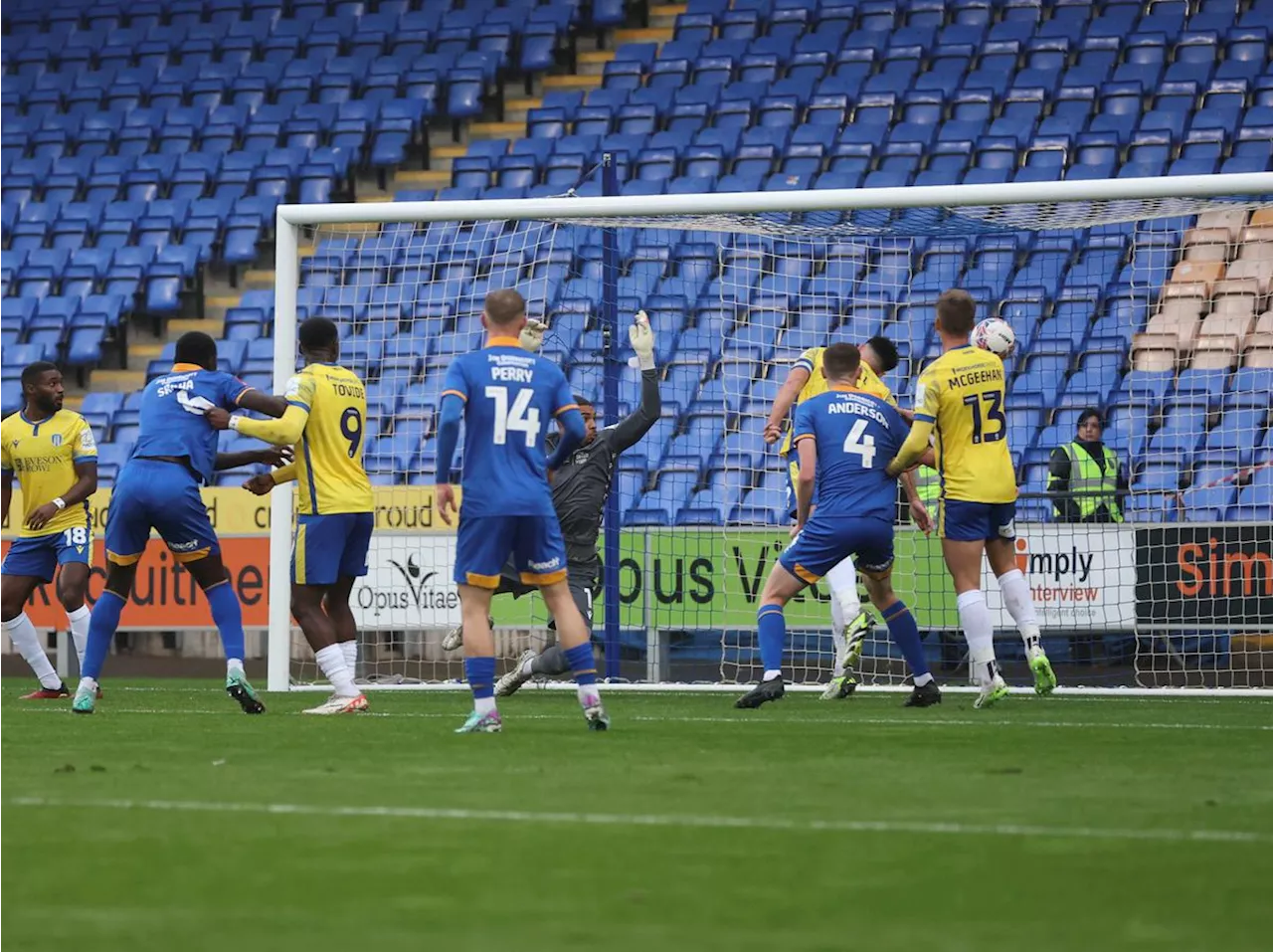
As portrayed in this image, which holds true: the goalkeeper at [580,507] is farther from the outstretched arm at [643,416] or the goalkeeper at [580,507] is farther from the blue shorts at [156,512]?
the blue shorts at [156,512]

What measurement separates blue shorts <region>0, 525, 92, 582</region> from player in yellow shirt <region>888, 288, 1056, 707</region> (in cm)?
530

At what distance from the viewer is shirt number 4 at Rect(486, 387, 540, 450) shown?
342 inches

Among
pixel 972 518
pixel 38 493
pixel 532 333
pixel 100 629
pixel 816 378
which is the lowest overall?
pixel 100 629

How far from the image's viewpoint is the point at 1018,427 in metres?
15.4

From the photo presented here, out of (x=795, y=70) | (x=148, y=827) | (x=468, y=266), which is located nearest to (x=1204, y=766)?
(x=148, y=827)

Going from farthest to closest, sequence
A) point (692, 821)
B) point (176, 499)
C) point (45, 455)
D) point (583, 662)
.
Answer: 1. point (45, 455)
2. point (176, 499)
3. point (583, 662)
4. point (692, 821)

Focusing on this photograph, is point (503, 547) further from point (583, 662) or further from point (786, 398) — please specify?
point (786, 398)

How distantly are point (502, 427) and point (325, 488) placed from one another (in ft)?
6.19

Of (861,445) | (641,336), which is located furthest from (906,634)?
(641,336)

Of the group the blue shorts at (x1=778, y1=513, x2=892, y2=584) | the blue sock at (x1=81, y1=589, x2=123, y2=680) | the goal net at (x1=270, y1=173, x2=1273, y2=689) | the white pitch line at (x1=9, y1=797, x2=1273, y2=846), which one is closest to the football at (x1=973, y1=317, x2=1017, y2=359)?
the blue shorts at (x1=778, y1=513, x2=892, y2=584)

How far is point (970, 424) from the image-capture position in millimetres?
10781

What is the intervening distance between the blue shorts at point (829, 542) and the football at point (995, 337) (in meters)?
1.30

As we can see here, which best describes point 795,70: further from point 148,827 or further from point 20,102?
point 148,827

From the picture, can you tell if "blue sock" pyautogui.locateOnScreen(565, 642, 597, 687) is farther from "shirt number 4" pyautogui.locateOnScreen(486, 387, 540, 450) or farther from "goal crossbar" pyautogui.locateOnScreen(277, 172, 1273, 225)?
"goal crossbar" pyautogui.locateOnScreen(277, 172, 1273, 225)
